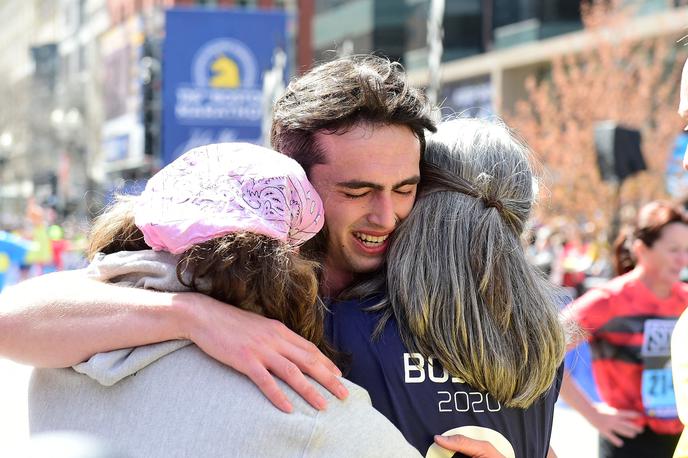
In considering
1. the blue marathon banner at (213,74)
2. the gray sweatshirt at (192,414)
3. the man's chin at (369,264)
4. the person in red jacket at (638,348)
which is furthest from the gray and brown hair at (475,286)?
the blue marathon banner at (213,74)

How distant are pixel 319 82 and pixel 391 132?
0.66ft

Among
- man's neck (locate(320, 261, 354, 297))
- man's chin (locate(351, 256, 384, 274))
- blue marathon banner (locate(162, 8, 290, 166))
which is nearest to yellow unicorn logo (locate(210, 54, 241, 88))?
blue marathon banner (locate(162, 8, 290, 166))

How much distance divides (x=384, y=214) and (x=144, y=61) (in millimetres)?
19246

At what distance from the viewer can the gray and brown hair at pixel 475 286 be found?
210 cm

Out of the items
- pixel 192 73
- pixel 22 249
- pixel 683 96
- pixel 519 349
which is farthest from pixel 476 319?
pixel 192 73

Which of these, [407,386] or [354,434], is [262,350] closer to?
[354,434]

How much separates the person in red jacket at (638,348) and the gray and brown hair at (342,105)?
8.84 feet

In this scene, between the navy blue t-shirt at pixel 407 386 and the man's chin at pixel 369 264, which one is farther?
the man's chin at pixel 369 264

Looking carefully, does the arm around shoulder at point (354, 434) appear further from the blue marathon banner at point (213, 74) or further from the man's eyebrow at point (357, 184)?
the blue marathon banner at point (213, 74)

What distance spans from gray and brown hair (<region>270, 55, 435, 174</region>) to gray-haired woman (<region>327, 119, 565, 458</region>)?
0.59ft

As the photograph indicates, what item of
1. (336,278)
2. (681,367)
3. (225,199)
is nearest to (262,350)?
(225,199)

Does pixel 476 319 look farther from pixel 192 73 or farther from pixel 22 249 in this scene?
pixel 192 73

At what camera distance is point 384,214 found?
2.29 m

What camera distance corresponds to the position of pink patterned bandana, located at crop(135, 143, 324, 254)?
1.75 metres
